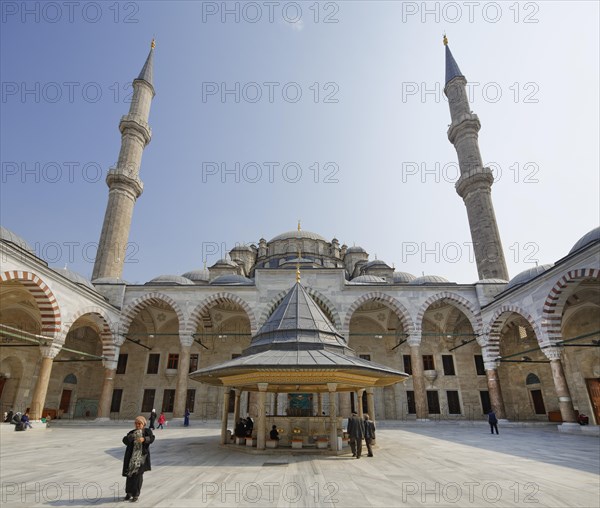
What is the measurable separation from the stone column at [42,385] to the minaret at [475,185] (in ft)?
79.6

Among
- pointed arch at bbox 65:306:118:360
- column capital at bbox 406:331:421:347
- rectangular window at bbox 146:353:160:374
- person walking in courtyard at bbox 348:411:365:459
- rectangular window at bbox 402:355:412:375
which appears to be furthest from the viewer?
rectangular window at bbox 402:355:412:375

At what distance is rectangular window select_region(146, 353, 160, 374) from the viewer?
21625 mm

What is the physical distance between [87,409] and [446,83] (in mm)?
36279

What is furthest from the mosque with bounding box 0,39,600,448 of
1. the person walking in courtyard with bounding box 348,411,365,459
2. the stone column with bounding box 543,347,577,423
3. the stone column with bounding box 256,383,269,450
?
the person walking in courtyard with bounding box 348,411,365,459

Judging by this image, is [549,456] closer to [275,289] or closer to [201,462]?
[201,462]

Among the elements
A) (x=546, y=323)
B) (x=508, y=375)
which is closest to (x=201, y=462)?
(x=546, y=323)

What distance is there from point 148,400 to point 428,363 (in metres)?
17.3

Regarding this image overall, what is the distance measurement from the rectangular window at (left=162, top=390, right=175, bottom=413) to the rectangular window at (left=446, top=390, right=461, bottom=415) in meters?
16.5

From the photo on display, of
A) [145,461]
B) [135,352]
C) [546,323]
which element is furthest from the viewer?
[135,352]

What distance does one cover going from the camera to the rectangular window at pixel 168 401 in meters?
20.9

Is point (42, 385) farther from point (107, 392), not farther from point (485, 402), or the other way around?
point (485, 402)

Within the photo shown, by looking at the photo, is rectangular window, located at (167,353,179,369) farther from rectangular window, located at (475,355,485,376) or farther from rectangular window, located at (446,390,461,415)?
rectangular window, located at (475,355,485,376)

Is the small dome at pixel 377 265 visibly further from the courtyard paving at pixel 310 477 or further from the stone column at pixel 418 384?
the courtyard paving at pixel 310 477

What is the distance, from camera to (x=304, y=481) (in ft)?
16.8
